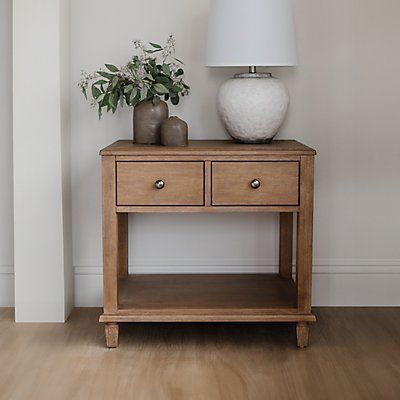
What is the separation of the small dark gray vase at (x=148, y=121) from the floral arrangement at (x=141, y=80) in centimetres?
2

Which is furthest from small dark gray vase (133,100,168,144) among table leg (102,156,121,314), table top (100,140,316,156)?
table leg (102,156,121,314)

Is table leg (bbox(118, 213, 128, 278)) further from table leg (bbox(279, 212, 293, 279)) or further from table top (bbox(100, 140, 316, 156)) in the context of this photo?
table leg (bbox(279, 212, 293, 279))

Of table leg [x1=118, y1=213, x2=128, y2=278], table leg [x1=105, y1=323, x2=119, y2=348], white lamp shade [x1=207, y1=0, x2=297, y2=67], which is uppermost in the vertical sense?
white lamp shade [x1=207, y1=0, x2=297, y2=67]

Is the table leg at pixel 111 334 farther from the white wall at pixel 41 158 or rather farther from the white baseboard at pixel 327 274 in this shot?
the white baseboard at pixel 327 274

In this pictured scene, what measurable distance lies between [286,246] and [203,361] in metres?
0.69

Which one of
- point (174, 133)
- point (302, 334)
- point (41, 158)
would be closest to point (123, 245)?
point (41, 158)

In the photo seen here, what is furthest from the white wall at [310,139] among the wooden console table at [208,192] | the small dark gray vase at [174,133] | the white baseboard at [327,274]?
the wooden console table at [208,192]

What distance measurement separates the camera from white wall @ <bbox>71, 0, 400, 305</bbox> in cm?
335

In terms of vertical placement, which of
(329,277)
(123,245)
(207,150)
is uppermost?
(207,150)

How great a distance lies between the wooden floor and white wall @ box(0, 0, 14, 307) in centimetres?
15

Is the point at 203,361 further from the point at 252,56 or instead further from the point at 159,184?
the point at 252,56

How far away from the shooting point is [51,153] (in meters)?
3.22

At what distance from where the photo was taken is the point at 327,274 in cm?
346

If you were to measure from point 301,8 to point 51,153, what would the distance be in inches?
42.9
